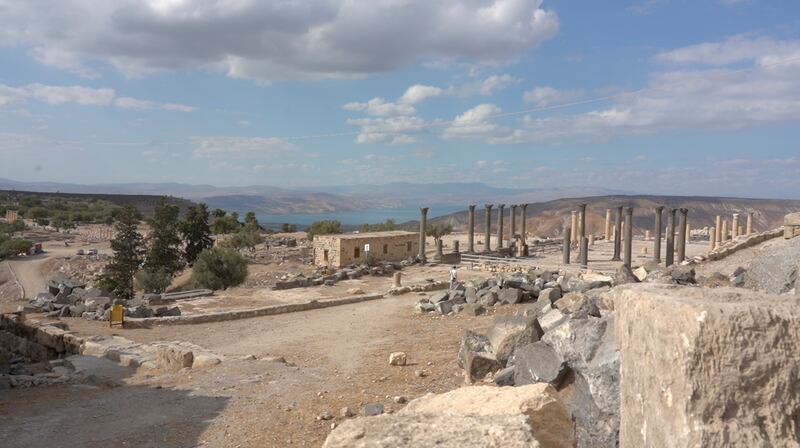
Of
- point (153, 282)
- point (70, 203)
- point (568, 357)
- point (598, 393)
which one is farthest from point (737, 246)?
point (70, 203)

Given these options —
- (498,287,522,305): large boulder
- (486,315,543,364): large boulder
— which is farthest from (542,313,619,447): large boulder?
(498,287,522,305): large boulder

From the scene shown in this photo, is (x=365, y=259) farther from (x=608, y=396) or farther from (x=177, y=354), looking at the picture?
(x=608, y=396)

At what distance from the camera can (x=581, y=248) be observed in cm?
3503

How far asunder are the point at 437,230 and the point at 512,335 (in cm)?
4714

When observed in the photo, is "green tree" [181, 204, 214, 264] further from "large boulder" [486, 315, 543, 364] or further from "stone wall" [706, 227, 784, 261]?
"large boulder" [486, 315, 543, 364]

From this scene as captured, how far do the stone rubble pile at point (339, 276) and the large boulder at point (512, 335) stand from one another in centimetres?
1643

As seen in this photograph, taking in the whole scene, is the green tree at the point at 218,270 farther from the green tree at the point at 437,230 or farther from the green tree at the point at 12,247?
the green tree at the point at 12,247

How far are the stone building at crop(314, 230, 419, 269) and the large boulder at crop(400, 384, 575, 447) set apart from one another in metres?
30.0

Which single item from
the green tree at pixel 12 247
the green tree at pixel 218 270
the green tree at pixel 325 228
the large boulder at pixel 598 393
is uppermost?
the large boulder at pixel 598 393

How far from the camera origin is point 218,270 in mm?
30984

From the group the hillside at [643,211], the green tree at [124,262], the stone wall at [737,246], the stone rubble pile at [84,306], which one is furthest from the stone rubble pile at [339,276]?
the hillside at [643,211]

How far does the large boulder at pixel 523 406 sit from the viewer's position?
14.0 ft

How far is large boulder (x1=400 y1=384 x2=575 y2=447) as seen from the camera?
428 cm

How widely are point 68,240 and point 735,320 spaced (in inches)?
2735
